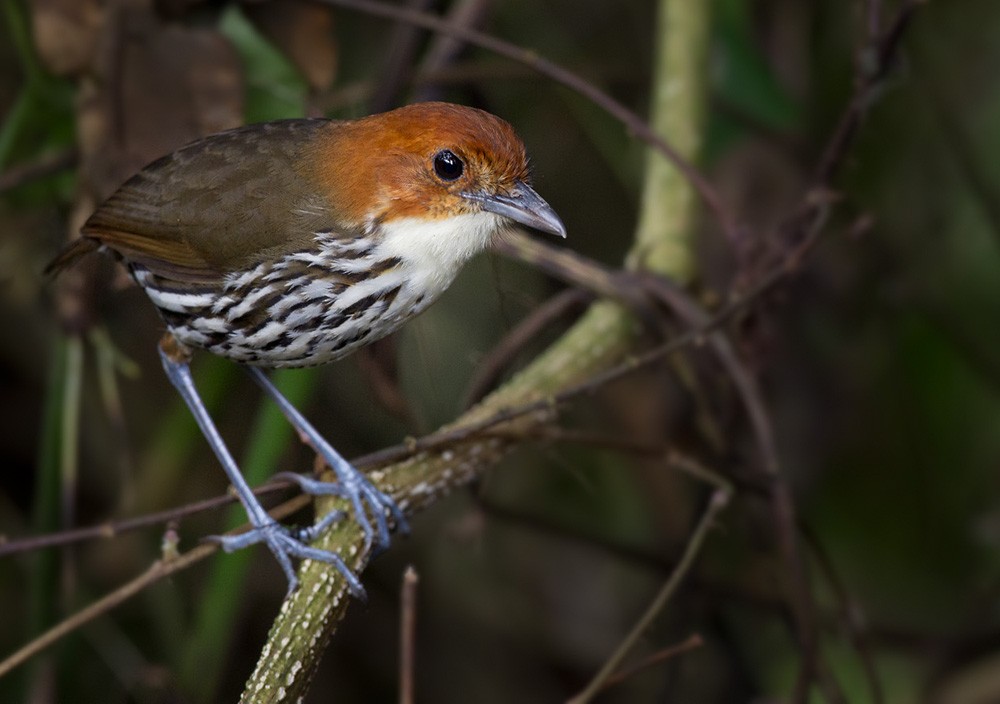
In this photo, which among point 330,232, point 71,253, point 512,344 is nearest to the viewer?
point 330,232

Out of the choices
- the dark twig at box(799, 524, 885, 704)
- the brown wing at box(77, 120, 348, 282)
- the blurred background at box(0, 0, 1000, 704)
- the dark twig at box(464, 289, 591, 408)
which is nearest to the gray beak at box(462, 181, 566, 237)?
the brown wing at box(77, 120, 348, 282)

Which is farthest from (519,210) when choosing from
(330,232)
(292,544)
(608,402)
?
(608,402)

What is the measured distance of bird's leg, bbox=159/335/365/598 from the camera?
7.84 ft

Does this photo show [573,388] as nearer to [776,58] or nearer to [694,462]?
[694,462]

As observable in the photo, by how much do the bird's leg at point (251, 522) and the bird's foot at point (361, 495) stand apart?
0.09 m

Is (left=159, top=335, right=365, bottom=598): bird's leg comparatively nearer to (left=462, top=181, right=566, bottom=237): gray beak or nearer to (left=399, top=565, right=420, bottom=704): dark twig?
(left=399, top=565, right=420, bottom=704): dark twig

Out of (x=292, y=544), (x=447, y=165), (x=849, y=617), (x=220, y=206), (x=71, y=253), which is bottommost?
(x=849, y=617)

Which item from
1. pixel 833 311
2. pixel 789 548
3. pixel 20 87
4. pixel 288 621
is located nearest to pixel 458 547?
pixel 833 311

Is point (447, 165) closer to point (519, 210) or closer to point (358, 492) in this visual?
point (519, 210)

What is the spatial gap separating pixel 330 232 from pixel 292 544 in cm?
62

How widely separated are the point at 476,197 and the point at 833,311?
2299mm

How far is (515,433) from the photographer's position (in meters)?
2.80

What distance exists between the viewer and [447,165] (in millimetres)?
2639

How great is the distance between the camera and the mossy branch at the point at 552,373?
7.20 feet
